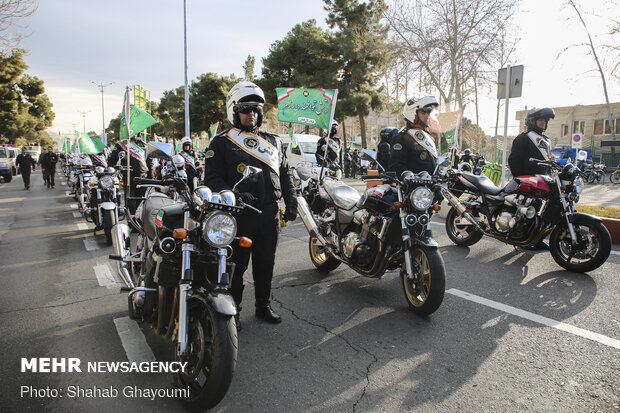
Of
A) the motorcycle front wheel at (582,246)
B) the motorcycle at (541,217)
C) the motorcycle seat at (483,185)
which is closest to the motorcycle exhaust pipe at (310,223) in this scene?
the motorcycle at (541,217)

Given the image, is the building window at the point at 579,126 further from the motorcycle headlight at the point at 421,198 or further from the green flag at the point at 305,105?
the motorcycle headlight at the point at 421,198

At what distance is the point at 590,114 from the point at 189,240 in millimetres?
50378

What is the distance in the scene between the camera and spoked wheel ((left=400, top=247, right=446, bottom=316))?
349 cm

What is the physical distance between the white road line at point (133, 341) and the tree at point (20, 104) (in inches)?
1251

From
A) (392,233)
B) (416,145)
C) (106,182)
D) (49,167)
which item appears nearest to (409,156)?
(416,145)

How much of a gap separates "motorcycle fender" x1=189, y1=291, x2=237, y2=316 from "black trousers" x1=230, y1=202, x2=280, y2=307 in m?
0.84

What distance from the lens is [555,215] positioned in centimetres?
532

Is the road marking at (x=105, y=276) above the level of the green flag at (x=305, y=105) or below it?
below

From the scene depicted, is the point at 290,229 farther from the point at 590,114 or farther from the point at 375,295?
the point at 590,114

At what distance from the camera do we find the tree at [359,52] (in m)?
27.2

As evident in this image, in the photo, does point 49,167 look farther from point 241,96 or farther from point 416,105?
point 416,105

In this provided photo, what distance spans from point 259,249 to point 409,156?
2.03m

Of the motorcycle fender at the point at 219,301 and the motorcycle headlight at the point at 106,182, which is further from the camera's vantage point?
the motorcycle headlight at the point at 106,182

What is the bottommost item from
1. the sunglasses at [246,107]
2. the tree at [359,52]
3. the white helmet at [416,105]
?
the sunglasses at [246,107]
